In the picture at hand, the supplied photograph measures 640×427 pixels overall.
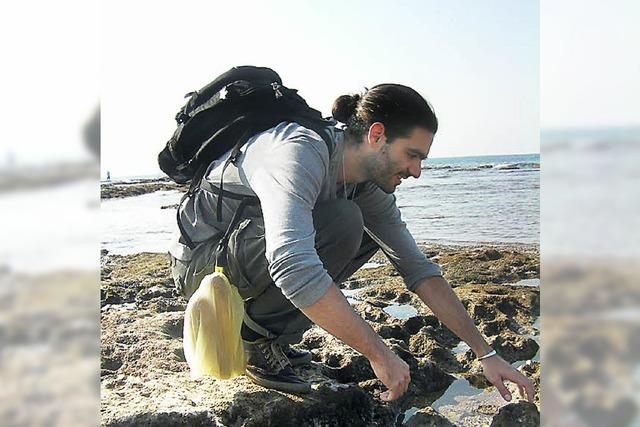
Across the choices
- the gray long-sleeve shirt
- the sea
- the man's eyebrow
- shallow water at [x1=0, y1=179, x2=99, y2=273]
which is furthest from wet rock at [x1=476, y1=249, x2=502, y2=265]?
shallow water at [x1=0, y1=179, x2=99, y2=273]

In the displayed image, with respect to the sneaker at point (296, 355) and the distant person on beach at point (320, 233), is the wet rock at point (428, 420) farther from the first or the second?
the sneaker at point (296, 355)

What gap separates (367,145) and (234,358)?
604mm

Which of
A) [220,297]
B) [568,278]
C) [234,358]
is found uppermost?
[568,278]

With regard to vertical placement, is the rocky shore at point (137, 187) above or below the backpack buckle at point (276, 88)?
below

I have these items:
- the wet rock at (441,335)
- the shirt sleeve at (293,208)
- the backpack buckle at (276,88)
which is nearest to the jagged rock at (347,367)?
the wet rock at (441,335)

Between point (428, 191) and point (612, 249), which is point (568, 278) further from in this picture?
point (428, 191)

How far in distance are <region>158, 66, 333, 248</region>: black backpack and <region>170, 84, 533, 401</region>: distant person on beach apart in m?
0.03

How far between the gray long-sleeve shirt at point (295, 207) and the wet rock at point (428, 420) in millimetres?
311

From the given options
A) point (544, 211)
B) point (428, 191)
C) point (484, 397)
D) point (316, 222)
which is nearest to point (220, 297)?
point (316, 222)

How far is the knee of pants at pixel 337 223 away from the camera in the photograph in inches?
64.7

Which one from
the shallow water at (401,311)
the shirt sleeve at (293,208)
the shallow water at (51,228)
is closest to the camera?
the shallow water at (51,228)

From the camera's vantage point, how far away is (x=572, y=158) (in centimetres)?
81

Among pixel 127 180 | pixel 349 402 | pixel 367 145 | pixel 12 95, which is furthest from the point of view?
pixel 127 180

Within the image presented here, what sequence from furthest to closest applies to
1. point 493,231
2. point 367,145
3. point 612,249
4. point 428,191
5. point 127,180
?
point 428,191 → point 493,231 → point 127,180 → point 367,145 → point 612,249
